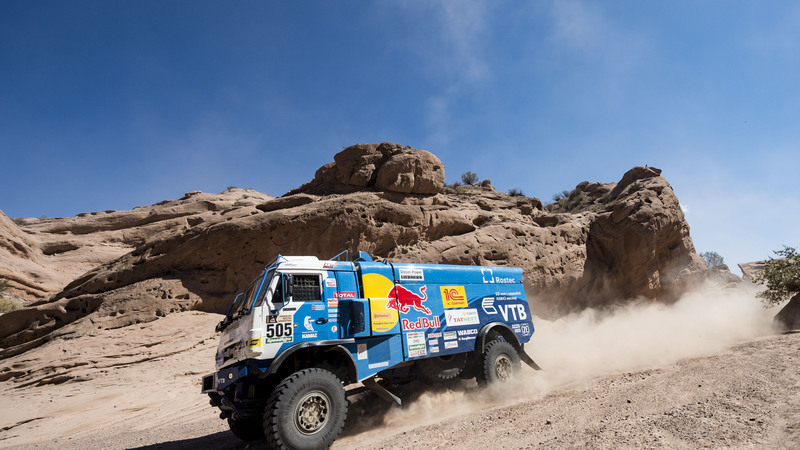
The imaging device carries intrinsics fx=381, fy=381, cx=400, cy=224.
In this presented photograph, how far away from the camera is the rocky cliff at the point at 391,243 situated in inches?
557

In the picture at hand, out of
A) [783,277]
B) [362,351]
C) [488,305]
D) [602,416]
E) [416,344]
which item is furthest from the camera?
[783,277]

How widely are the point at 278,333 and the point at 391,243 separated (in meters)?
10.7

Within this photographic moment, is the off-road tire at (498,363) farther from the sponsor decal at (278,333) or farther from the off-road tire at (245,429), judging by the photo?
the off-road tire at (245,429)

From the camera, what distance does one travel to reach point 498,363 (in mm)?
8469

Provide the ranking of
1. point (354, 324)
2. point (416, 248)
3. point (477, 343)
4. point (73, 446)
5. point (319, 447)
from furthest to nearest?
point (416, 248), point (477, 343), point (73, 446), point (354, 324), point (319, 447)

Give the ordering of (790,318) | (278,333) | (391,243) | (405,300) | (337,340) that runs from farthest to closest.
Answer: (391,243)
(790,318)
(405,300)
(337,340)
(278,333)

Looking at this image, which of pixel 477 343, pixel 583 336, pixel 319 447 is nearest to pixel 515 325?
pixel 477 343

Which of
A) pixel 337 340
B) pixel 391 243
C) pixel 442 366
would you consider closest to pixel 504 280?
pixel 442 366

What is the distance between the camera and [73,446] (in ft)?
24.6

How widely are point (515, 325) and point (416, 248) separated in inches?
296

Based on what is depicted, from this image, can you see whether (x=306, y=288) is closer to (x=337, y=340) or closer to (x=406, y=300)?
(x=337, y=340)

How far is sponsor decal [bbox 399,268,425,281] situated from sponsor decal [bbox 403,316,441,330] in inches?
32.2

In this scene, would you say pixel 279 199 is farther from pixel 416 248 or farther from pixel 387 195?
pixel 416 248

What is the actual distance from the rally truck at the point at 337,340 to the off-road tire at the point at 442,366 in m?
0.02
